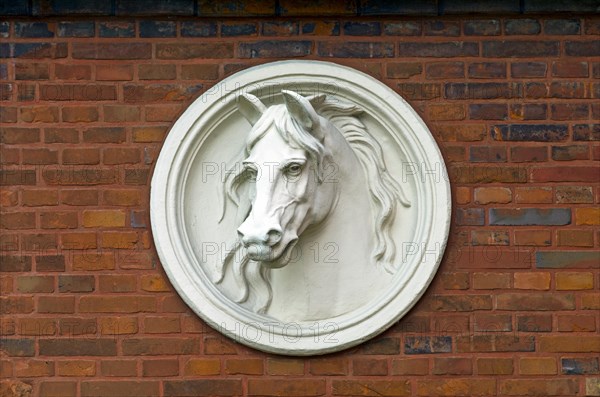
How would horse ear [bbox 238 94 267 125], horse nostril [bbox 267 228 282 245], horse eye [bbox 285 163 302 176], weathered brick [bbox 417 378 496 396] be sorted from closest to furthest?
horse nostril [bbox 267 228 282 245] → horse eye [bbox 285 163 302 176] → horse ear [bbox 238 94 267 125] → weathered brick [bbox 417 378 496 396]

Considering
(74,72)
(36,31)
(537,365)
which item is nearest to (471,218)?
(537,365)

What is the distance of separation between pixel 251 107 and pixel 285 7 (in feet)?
1.64

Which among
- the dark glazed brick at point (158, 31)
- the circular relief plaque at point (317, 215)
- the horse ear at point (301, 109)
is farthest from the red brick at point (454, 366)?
the dark glazed brick at point (158, 31)

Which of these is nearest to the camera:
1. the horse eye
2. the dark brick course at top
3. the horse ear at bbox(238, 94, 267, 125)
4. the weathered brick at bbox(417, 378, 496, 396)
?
the horse eye

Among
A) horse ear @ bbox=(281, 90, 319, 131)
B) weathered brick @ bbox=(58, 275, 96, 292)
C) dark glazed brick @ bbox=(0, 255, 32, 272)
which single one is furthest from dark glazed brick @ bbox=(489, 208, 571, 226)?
dark glazed brick @ bbox=(0, 255, 32, 272)

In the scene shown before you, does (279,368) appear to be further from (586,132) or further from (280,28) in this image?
(586,132)

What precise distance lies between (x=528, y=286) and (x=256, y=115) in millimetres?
1335

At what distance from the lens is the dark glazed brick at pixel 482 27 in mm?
4844

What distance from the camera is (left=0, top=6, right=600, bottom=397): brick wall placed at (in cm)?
471

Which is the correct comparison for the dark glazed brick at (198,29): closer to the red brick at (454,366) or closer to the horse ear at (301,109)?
the horse ear at (301,109)

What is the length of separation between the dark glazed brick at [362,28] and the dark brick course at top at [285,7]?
44mm

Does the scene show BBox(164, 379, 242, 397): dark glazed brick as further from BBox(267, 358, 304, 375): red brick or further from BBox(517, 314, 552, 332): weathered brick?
BBox(517, 314, 552, 332): weathered brick

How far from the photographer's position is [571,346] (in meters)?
4.73

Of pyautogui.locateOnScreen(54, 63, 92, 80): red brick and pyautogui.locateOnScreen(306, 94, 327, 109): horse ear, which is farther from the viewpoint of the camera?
pyautogui.locateOnScreen(54, 63, 92, 80): red brick
